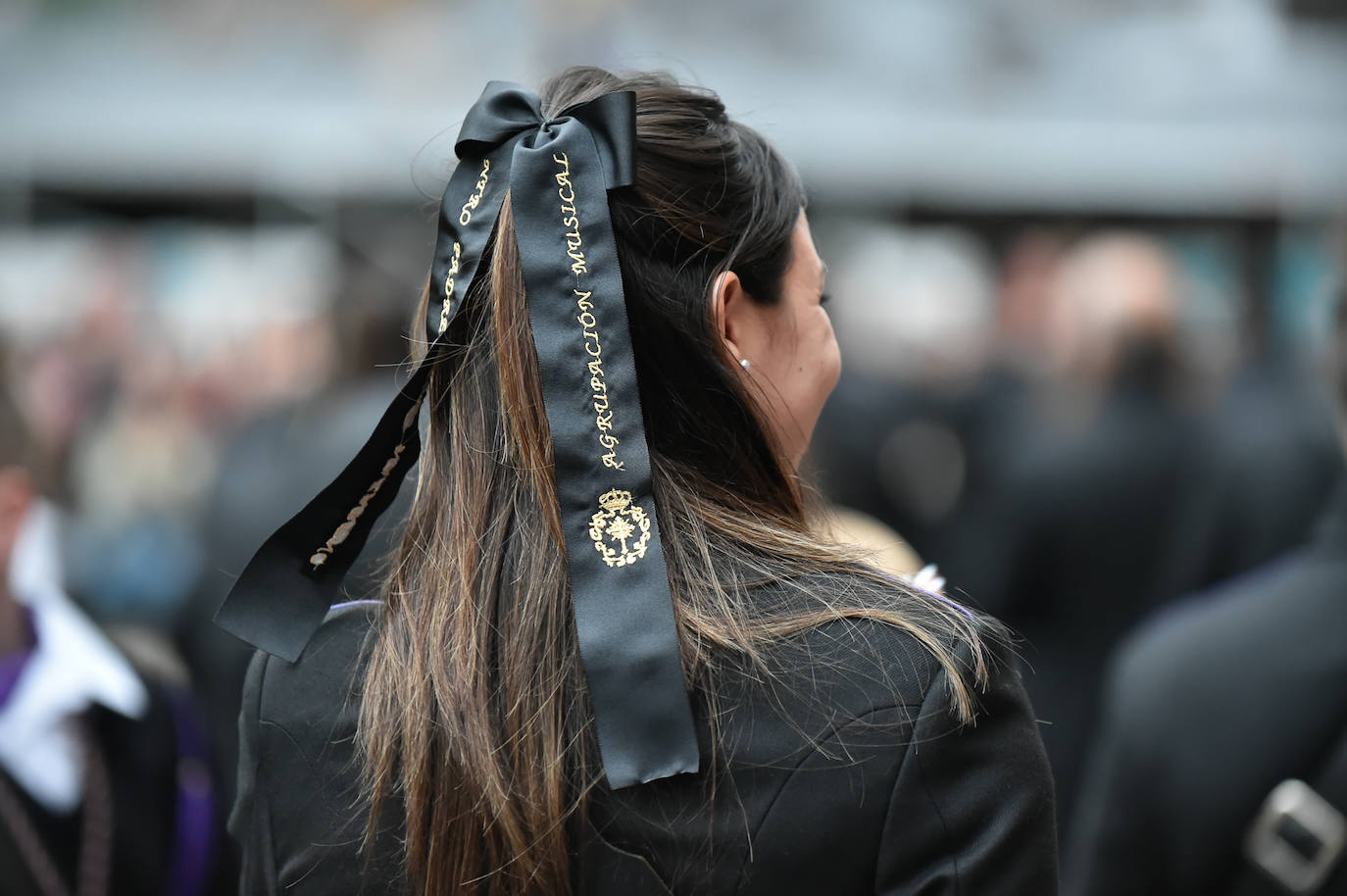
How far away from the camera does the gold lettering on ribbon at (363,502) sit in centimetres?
143

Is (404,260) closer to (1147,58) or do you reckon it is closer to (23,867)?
(23,867)

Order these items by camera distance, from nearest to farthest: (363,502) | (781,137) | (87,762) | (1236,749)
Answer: (363,502) < (1236,749) < (87,762) < (781,137)

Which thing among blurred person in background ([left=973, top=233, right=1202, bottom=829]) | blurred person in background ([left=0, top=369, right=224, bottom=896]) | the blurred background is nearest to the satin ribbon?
blurred person in background ([left=0, top=369, right=224, bottom=896])

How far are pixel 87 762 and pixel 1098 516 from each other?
2925 millimetres

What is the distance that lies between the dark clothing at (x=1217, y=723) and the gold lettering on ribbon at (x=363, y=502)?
1192 millimetres

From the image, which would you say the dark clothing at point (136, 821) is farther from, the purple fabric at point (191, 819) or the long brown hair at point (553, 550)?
the long brown hair at point (553, 550)

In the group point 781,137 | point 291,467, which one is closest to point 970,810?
point 291,467

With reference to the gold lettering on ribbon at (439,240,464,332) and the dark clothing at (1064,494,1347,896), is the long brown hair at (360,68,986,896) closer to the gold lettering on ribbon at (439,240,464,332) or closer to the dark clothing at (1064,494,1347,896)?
the gold lettering on ribbon at (439,240,464,332)

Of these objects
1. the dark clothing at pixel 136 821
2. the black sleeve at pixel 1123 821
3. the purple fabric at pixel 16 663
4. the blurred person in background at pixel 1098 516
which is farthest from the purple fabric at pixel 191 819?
the blurred person in background at pixel 1098 516

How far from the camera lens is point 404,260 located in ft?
19.7

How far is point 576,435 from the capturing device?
4.20 feet

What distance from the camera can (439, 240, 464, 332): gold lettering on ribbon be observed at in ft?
4.45

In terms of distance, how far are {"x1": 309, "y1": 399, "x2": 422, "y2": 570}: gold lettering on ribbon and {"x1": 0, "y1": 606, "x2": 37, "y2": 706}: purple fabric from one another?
0.84 metres

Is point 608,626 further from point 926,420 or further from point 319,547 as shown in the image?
point 926,420
